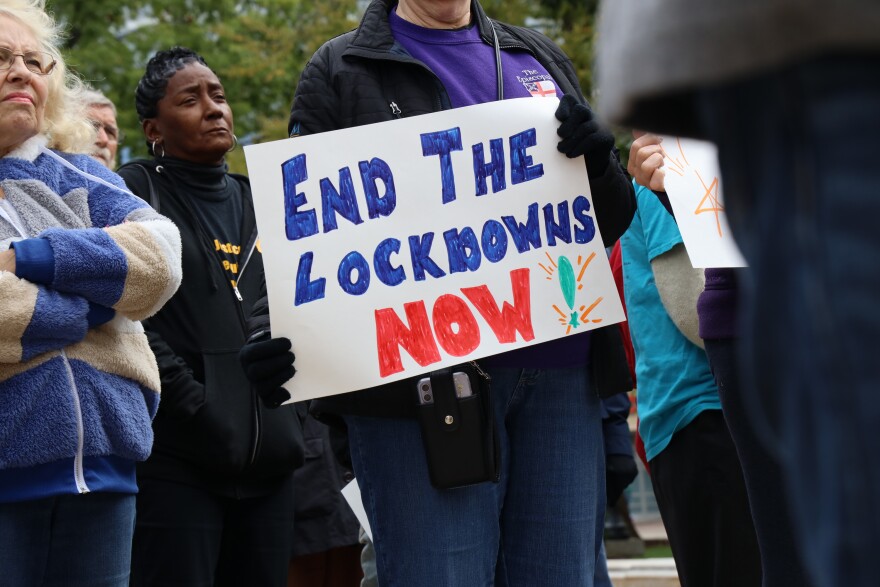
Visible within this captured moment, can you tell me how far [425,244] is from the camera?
3.07 m

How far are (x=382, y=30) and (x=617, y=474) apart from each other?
2156mm

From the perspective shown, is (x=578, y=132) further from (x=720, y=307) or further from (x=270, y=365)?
(x=270, y=365)

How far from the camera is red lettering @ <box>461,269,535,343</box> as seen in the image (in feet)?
9.95

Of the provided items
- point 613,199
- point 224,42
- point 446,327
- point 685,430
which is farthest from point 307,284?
point 224,42

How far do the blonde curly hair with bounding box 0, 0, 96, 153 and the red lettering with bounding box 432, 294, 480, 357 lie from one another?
4.20 ft

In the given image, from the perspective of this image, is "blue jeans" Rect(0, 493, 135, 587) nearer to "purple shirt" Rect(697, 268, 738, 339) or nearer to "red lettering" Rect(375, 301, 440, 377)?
"red lettering" Rect(375, 301, 440, 377)

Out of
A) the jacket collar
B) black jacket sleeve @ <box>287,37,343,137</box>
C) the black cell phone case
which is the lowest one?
the black cell phone case

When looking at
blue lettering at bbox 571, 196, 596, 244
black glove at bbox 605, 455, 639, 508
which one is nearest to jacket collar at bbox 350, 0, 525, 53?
blue lettering at bbox 571, 196, 596, 244

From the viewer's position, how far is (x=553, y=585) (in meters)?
3.05

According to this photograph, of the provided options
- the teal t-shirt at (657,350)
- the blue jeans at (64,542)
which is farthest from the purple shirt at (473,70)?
the blue jeans at (64,542)

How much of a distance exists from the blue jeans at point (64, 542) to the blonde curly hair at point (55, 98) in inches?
41.8

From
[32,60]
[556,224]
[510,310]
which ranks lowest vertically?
[510,310]

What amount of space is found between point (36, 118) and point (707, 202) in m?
1.85

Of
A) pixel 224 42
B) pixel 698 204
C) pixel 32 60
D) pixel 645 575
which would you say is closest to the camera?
pixel 698 204
